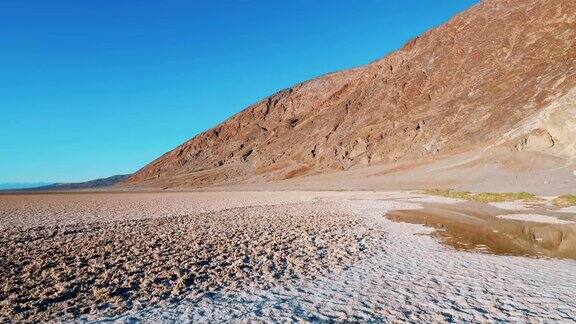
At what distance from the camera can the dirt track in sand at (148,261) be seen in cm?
848

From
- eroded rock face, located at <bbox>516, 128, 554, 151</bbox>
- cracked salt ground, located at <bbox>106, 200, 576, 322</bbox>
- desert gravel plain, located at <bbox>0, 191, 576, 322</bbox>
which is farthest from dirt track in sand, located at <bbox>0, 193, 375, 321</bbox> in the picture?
eroded rock face, located at <bbox>516, 128, 554, 151</bbox>

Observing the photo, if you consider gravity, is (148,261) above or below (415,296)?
above

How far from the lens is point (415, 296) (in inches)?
342

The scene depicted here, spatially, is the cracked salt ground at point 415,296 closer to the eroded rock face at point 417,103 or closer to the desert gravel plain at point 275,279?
the desert gravel plain at point 275,279

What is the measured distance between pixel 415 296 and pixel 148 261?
697 cm

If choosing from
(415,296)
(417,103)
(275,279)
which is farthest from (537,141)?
(275,279)

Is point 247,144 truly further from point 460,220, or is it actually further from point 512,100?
point 460,220

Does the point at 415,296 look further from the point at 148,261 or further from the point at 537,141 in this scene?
the point at 537,141

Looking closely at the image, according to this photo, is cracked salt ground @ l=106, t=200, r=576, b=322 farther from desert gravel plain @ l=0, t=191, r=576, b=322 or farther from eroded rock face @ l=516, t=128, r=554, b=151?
eroded rock face @ l=516, t=128, r=554, b=151

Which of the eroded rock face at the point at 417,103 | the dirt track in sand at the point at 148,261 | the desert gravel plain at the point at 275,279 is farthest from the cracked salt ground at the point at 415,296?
the eroded rock face at the point at 417,103

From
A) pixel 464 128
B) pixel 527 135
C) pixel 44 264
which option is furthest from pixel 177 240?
pixel 464 128

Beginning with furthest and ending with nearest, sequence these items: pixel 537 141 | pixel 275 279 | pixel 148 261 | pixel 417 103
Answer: pixel 417 103, pixel 537 141, pixel 148 261, pixel 275 279

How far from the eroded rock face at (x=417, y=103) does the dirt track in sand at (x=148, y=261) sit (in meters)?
56.8

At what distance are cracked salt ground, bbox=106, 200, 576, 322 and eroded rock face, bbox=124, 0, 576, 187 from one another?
59.0 metres
